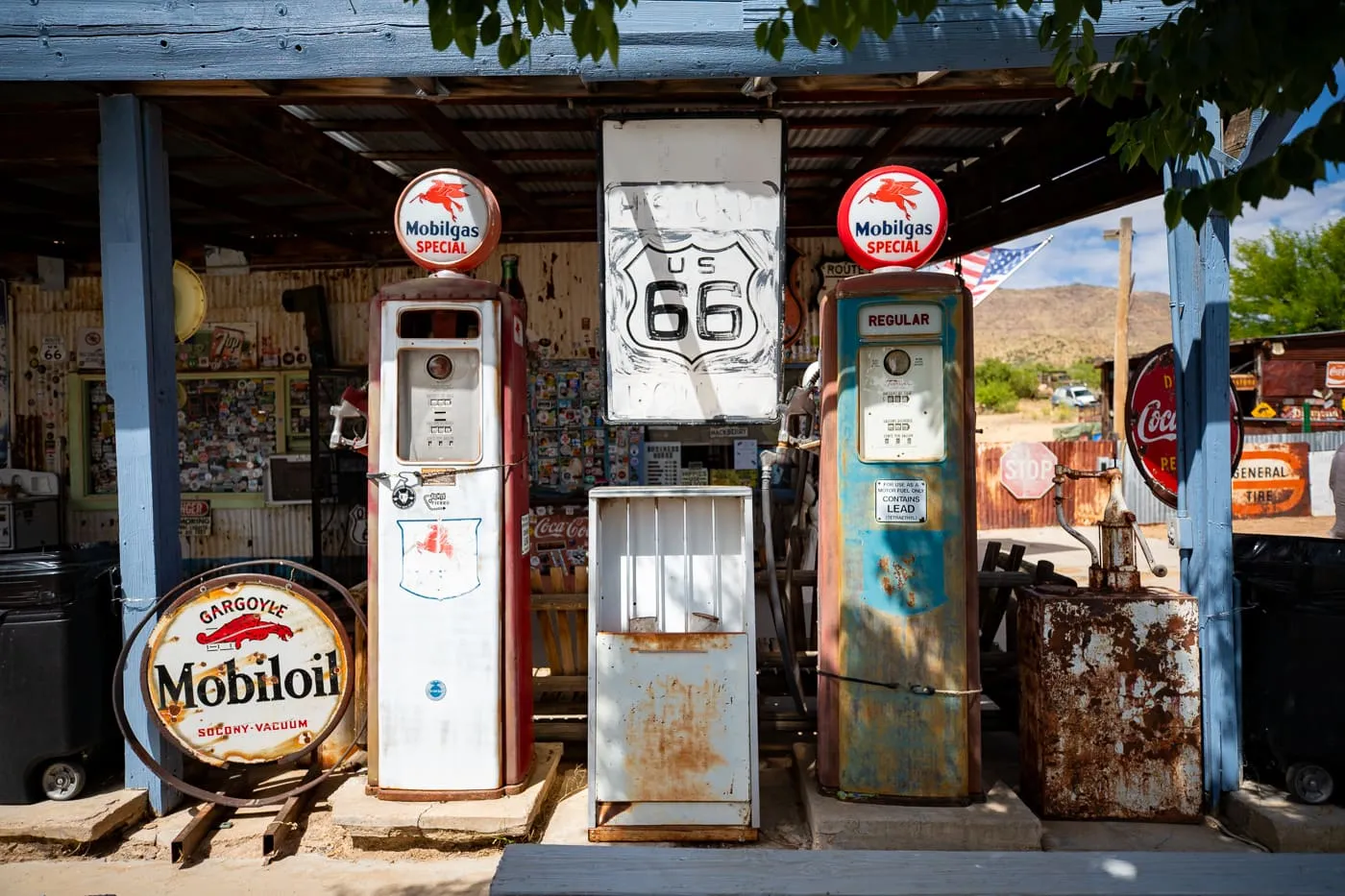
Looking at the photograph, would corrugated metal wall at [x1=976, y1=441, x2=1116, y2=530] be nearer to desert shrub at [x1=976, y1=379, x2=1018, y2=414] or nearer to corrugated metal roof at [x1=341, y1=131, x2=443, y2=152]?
corrugated metal roof at [x1=341, y1=131, x2=443, y2=152]

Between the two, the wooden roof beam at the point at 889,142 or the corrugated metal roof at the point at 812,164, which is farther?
the corrugated metal roof at the point at 812,164

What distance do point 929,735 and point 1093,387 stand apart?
51.0m

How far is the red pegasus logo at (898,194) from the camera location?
3.94m

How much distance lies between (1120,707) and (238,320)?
7.62m

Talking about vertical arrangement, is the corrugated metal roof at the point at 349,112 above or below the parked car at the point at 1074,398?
above

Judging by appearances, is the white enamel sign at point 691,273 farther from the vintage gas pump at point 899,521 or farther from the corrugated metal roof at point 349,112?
the corrugated metal roof at point 349,112

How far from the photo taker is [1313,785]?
388 centimetres

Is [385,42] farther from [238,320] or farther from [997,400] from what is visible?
[997,400]

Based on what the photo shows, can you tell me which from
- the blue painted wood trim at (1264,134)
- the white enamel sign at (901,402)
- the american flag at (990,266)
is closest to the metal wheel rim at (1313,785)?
the white enamel sign at (901,402)

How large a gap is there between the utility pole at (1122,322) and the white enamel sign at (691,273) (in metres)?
11.3

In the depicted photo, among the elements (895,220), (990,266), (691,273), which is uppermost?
(990,266)

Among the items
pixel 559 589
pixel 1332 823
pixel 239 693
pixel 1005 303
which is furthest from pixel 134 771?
pixel 1005 303

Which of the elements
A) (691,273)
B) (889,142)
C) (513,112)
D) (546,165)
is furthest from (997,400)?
(691,273)

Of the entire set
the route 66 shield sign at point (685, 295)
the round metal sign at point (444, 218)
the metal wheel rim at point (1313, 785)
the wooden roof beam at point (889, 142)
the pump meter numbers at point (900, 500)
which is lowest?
the metal wheel rim at point (1313, 785)
